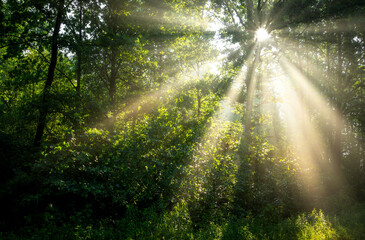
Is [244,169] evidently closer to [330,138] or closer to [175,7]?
[175,7]

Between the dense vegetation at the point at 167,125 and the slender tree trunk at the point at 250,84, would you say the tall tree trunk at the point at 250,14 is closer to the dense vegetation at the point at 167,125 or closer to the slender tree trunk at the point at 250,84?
the dense vegetation at the point at 167,125

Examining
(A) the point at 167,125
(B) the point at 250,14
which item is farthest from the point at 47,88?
(B) the point at 250,14

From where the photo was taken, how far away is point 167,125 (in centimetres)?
793

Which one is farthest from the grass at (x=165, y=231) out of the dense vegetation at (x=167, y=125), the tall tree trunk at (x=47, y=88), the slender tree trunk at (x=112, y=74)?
the slender tree trunk at (x=112, y=74)

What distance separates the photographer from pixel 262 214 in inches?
365

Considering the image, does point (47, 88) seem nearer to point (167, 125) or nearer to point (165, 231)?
point (167, 125)

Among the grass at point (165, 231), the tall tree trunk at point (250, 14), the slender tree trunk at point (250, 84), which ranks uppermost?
the tall tree trunk at point (250, 14)

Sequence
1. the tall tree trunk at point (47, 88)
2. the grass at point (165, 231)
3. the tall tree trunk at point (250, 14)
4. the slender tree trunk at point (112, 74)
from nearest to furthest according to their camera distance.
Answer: the grass at point (165, 231), the tall tree trunk at point (47, 88), the slender tree trunk at point (112, 74), the tall tree trunk at point (250, 14)

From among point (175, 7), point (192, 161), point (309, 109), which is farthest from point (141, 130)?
point (309, 109)

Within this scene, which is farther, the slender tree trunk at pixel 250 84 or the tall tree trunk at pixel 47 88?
the slender tree trunk at pixel 250 84

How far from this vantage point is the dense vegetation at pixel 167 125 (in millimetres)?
5414

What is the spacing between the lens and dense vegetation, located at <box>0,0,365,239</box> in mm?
5414

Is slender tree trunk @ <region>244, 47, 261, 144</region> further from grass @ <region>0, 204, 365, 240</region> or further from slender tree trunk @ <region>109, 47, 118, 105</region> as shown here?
slender tree trunk @ <region>109, 47, 118, 105</region>

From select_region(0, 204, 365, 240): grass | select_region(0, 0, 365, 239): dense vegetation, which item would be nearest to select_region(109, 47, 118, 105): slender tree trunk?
select_region(0, 0, 365, 239): dense vegetation
